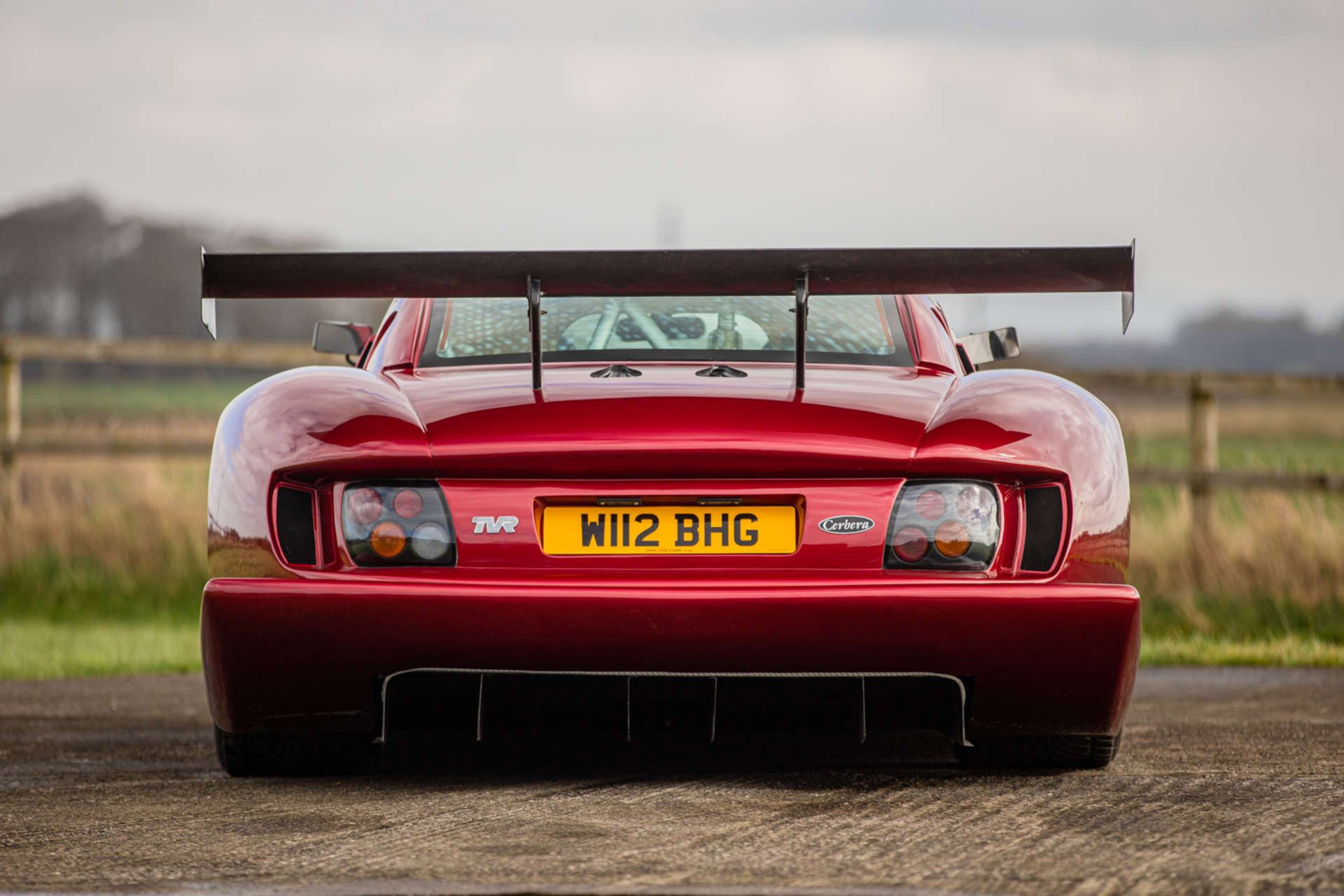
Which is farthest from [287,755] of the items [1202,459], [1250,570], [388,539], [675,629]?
[1202,459]

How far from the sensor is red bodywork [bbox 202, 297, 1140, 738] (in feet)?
11.0

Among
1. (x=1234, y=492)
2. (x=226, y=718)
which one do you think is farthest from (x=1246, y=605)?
(x=226, y=718)

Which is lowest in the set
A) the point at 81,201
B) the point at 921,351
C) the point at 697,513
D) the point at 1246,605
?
the point at 1246,605

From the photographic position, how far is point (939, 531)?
135 inches

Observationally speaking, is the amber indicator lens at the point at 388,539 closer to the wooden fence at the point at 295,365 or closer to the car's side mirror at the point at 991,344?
the car's side mirror at the point at 991,344

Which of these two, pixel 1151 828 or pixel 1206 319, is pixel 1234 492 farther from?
pixel 1206 319

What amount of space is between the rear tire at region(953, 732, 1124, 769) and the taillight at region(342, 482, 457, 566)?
1319mm

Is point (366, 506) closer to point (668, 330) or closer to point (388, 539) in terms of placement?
point (388, 539)

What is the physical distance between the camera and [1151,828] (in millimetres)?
3246

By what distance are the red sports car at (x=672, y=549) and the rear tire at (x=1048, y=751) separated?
22 centimetres

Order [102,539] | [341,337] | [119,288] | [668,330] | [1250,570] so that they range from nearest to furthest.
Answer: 1. [668,330]
2. [341,337]
3. [1250,570]
4. [102,539]
5. [119,288]

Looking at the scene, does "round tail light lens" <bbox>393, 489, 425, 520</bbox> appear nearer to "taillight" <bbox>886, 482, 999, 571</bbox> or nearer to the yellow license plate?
the yellow license plate

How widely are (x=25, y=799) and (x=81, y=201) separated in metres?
70.0

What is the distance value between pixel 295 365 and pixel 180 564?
174 centimetres
